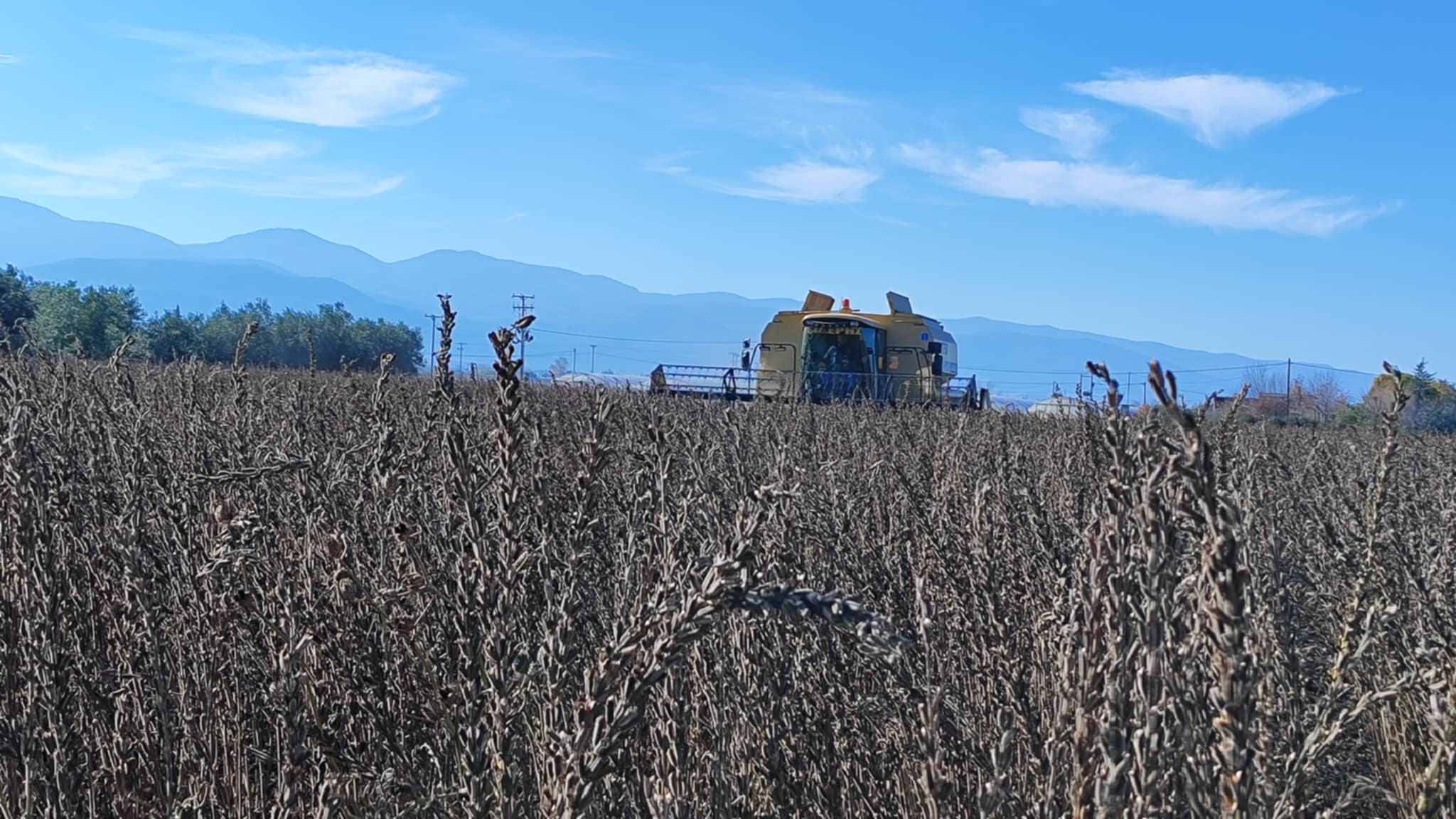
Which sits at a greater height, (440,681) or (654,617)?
(654,617)

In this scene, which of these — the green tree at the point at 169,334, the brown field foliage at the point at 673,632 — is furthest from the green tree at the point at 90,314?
the brown field foliage at the point at 673,632

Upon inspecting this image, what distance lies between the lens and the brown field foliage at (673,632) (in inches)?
38.5

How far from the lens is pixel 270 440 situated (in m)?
3.27

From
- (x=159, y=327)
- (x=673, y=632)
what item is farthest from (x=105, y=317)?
(x=673, y=632)

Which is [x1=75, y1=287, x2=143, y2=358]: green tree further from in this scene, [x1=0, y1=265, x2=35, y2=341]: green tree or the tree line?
[x1=0, y1=265, x2=35, y2=341]: green tree

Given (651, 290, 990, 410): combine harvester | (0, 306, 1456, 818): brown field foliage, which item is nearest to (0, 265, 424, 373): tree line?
(651, 290, 990, 410): combine harvester

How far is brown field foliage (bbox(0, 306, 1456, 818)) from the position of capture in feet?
3.21

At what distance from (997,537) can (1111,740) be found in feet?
6.33

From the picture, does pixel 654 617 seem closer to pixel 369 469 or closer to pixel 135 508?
pixel 135 508

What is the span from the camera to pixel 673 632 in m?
0.89

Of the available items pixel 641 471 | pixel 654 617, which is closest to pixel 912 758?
pixel 641 471

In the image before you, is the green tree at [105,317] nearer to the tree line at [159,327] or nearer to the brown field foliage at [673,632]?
the tree line at [159,327]

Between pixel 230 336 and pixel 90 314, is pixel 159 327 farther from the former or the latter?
pixel 230 336

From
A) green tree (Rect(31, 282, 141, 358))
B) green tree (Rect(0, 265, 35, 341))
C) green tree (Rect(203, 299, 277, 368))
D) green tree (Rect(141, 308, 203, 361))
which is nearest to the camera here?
green tree (Rect(0, 265, 35, 341))
